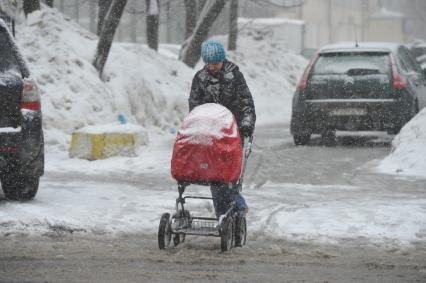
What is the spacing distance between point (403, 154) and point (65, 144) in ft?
15.8

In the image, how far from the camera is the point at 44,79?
15.4m

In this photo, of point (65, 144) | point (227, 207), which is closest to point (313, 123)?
point (65, 144)

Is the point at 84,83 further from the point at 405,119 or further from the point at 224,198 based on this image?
the point at 224,198

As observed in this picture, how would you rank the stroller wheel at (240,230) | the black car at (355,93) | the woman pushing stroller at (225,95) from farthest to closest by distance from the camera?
the black car at (355,93), the woman pushing stroller at (225,95), the stroller wheel at (240,230)

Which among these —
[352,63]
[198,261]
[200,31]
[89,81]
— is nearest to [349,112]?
[352,63]

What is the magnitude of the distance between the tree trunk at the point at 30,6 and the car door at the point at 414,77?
664 centimetres

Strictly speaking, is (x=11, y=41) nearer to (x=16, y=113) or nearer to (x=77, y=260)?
(x=16, y=113)

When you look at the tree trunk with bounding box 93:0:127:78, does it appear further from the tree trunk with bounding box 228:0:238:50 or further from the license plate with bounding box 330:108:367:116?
the tree trunk with bounding box 228:0:238:50

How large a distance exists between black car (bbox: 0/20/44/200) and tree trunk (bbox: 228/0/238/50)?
2053cm

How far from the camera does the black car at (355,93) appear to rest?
579 inches

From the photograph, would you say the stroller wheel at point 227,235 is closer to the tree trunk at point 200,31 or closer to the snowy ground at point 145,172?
the snowy ground at point 145,172

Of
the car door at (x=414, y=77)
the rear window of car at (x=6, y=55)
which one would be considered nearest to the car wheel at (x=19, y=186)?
Result: the rear window of car at (x=6, y=55)

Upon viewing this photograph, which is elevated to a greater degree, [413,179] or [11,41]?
[11,41]

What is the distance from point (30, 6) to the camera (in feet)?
58.1
